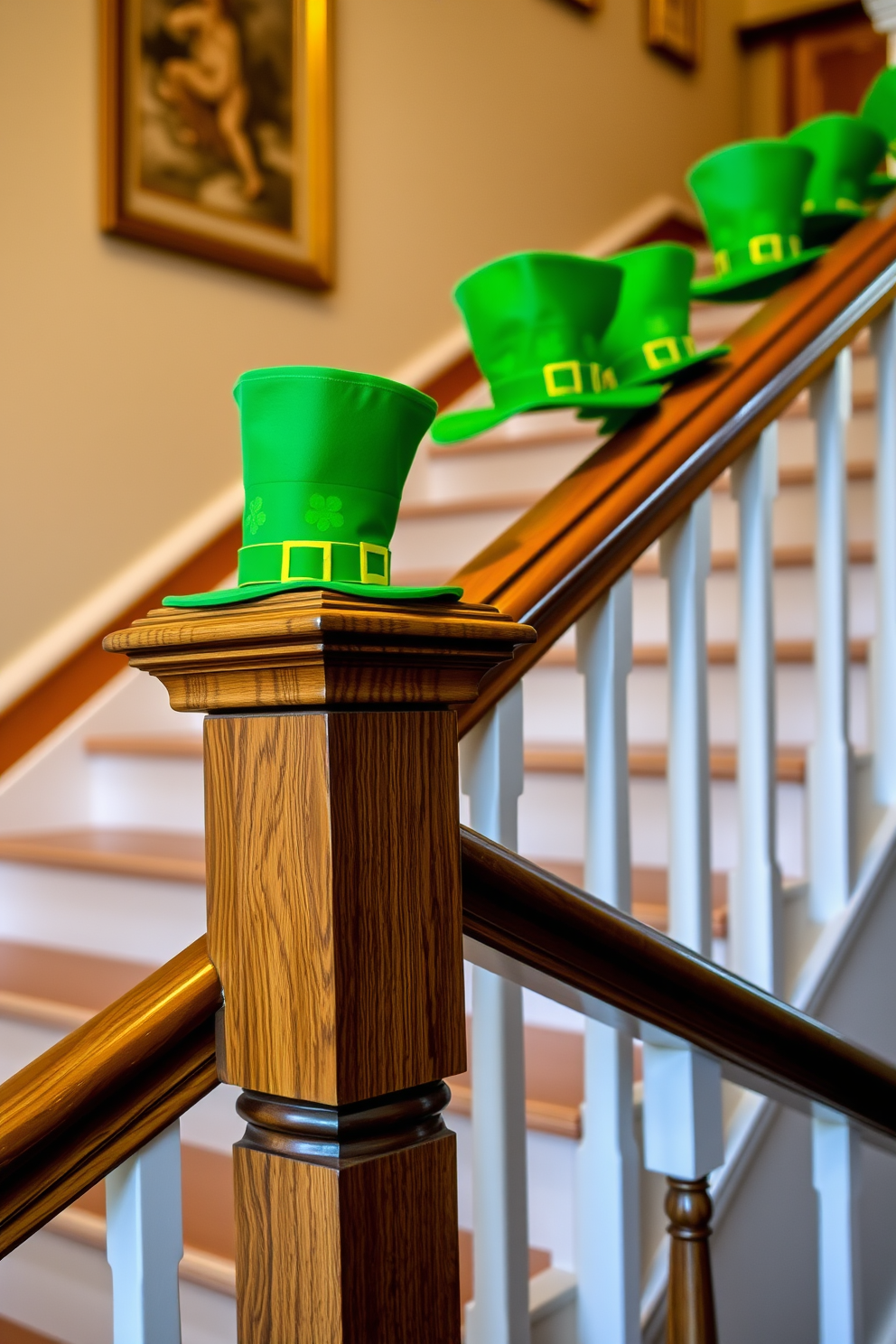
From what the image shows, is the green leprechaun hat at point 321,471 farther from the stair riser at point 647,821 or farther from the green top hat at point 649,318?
the stair riser at point 647,821

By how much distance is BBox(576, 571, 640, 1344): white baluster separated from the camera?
1059mm

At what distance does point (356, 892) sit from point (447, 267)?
9.44 feet

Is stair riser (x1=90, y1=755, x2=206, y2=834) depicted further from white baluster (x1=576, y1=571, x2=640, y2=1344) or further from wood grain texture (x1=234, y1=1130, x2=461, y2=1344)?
wood grain texture (x1=234, y1=1130, x2=461, y2=1344)

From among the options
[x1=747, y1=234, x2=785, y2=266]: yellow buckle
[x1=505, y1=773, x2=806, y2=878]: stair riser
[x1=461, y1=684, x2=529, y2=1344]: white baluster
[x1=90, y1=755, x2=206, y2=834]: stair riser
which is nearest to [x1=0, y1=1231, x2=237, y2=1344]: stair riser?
[x1=461, y1=684, x2=529, y2=1344]: white baluster

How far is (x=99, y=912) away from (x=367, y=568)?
1.42 m

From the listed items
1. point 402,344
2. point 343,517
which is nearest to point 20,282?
point 402,344

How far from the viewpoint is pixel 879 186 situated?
6.51ft

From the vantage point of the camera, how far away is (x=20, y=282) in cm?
227

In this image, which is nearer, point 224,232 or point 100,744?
point 100,744

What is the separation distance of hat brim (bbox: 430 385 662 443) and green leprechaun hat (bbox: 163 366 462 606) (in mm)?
480

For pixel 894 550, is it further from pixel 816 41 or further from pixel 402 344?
pixel 816 41

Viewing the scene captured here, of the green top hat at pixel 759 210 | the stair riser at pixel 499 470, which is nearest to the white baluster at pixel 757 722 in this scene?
the green top hat at pixel 759 210

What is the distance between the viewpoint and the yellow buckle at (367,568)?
69 cm

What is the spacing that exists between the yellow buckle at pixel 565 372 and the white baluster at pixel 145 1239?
2.79 ft
